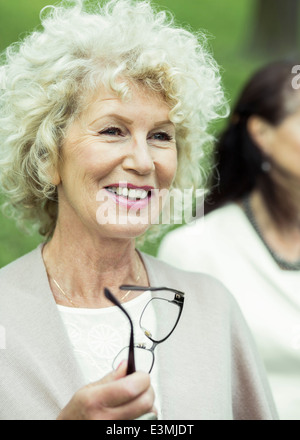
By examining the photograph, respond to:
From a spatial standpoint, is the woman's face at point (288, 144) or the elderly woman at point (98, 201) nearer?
the elderly woman at point (98, 201)

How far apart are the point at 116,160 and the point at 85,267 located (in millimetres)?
392

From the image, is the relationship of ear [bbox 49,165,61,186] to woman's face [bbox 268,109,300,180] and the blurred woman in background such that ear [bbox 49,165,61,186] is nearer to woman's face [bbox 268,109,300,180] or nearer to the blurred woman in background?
the blurred woman in background

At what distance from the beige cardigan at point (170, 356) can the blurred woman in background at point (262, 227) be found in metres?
0.69

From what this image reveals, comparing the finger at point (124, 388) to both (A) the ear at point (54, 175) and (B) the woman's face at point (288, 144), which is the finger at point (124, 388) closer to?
(A) the ear at point (54, 175)

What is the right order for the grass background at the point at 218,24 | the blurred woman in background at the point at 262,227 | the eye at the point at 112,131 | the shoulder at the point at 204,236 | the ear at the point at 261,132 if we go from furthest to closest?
the grass background at the point at 218,24 → the ear at the point at 261,132 → the shoulder at the point at 204,236 → the blurred woman in background at the point at 262,227 → the eye at the point at 112,131

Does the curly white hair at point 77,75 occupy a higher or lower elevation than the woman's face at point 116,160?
higher

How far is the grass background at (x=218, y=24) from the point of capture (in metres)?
7.28

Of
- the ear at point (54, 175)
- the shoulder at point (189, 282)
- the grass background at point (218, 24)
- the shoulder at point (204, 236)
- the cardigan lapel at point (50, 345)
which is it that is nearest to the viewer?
the cardigan lapel at point (50, 345)

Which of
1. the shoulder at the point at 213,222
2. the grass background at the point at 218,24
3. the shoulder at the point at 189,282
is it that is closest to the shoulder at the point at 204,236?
the shoulder at the point at 213,222

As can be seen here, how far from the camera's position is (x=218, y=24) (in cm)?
892

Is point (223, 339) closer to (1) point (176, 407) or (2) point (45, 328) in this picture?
(1) point (176, 407)

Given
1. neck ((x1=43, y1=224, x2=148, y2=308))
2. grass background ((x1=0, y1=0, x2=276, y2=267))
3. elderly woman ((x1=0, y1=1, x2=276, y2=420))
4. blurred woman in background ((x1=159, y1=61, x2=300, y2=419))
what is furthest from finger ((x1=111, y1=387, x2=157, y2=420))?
grass background ((x1=0, y1=0, x2=276, y2=267))

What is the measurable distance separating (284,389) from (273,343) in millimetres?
204

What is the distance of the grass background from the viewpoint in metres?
7.28
